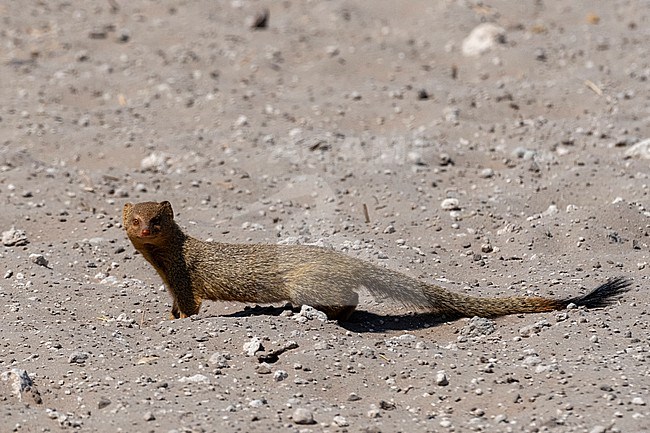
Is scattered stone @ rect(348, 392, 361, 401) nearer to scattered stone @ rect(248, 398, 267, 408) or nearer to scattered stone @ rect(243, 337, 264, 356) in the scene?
scattered stone @ rect(248, 398, 267, 408)

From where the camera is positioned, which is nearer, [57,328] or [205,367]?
[205,367]

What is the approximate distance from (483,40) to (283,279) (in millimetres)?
4508

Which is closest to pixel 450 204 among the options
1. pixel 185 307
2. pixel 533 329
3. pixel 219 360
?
pixel 533 329

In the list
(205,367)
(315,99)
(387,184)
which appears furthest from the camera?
(315,99)

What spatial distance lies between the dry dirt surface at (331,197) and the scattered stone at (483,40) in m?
0.02

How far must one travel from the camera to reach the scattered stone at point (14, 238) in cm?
500

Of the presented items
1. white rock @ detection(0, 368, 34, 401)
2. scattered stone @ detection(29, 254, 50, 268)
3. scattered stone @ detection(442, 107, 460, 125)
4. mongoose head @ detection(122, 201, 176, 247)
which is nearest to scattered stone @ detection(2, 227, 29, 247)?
scattered stone @ detection(29, 254, 50, 268)

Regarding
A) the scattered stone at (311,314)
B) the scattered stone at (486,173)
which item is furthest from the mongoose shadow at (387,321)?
the scattered stone at (486,173)

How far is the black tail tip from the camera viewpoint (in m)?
3.98

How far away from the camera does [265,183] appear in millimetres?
5863

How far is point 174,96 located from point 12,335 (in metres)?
→ 3.63

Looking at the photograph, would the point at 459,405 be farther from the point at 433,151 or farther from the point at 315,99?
the point at 315,99

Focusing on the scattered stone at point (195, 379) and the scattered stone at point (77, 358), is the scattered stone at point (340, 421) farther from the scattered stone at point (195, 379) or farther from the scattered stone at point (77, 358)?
the scattered stone at point (77, 358)

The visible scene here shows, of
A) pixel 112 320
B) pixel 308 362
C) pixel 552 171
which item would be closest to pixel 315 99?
pixel 552 171
